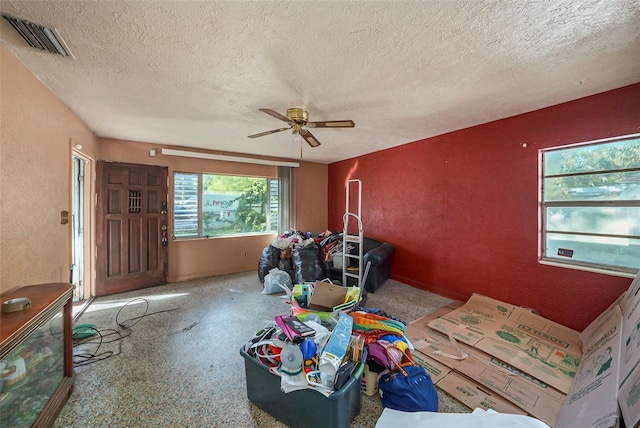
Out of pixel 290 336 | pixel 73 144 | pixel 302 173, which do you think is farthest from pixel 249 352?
pixel 302 173

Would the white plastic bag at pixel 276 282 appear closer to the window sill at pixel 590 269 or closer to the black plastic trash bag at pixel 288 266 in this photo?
the black plastic trash bag at pixel 288 266

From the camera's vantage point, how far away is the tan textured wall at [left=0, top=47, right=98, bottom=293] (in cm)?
166

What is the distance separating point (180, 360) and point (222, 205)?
3.17 m

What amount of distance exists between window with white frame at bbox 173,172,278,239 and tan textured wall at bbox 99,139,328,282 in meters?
0.15

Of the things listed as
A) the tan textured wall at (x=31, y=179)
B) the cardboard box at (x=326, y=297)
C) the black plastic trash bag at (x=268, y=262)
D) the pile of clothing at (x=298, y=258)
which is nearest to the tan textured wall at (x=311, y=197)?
the pile of clothing at (x=298, y=258)

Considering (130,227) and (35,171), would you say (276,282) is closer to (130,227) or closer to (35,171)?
(130,227)

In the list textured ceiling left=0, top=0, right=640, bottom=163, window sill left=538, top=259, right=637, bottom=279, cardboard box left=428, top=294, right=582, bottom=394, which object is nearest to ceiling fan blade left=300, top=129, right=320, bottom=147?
textured ceiling left=0, top=0, right=640, bottom=163

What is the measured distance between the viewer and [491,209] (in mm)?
3129

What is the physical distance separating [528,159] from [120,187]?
5537 mm

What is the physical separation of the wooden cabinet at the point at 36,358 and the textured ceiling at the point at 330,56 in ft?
5.48

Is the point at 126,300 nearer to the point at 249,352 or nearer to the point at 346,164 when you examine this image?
the point at 249,352

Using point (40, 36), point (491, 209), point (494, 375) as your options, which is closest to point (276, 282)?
point (494, 375)

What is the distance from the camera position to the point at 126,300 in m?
3.48

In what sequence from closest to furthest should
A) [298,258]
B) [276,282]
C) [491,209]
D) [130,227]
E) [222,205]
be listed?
[491,209], [276,282], [130,227], [298,258], [222,205]
